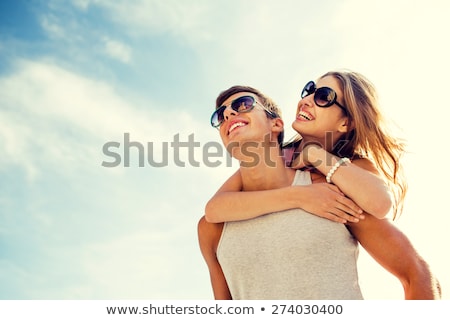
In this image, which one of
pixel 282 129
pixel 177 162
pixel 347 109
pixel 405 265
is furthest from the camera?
pixel 177 162

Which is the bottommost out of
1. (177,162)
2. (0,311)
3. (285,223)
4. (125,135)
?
(0,311)

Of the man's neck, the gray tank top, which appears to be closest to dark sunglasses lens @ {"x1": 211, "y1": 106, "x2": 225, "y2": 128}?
the man's neck

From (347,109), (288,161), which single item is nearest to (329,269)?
(288,161)

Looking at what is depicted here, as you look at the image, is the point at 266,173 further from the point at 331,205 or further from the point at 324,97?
the point at 324,97

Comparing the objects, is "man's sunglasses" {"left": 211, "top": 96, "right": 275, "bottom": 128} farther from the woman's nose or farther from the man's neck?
the man's neck

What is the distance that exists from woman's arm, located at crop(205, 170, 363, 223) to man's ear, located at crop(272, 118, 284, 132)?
1.29m

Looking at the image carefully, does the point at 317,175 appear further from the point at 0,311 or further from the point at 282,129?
the point at 0,311

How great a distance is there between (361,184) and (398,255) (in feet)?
2.61

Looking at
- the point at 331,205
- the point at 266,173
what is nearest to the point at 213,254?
the point at 266,173

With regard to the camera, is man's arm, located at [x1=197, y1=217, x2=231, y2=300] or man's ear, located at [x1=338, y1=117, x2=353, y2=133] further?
man's ear, located at [x1=338, y1=117, x2=353, y2=133]

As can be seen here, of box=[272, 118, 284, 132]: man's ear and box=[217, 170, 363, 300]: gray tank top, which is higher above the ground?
box=[272, 118, 284, 132]: man's ear

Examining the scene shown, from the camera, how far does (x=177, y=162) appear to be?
24.1 feet

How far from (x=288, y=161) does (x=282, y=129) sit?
1.87 feet

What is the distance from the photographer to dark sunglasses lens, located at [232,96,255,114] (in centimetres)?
579
